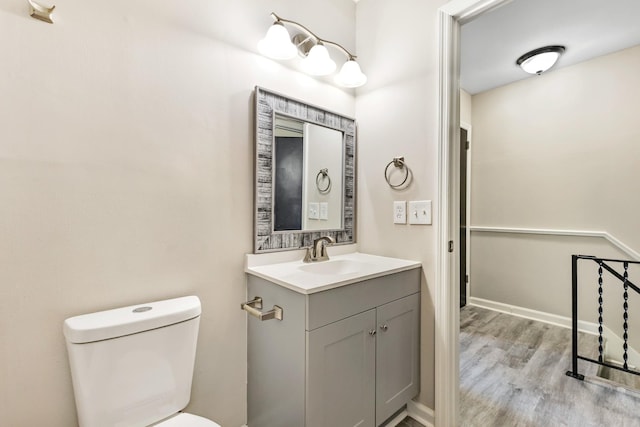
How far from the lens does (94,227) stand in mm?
1027

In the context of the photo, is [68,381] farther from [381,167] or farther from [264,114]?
[381,167]

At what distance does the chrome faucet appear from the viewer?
1.59 meters

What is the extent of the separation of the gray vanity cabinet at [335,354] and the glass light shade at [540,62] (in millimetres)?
2380

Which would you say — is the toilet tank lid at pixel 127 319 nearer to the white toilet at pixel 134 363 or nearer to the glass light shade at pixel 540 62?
the white toilet at pixel 134 363

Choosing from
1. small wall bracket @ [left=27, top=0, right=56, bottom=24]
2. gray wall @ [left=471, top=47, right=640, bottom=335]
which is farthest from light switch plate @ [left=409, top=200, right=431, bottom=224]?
gray wall @ [left=471, top=47, right=640, bottom=335]

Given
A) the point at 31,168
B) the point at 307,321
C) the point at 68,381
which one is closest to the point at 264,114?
the point at 31,168

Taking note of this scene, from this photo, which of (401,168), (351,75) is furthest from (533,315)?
(351,75)

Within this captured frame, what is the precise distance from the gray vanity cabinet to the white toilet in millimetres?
320

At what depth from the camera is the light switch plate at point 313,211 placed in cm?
169

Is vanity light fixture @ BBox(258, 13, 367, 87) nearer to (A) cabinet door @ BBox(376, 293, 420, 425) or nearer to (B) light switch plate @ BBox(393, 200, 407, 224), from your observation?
(B) light switch plate @ BBox(393, 200, 407, 224)

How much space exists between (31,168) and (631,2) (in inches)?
133

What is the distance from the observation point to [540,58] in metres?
2.47

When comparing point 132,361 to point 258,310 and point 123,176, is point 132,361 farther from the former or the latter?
point 123,176

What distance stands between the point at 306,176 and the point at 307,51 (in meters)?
0.73
